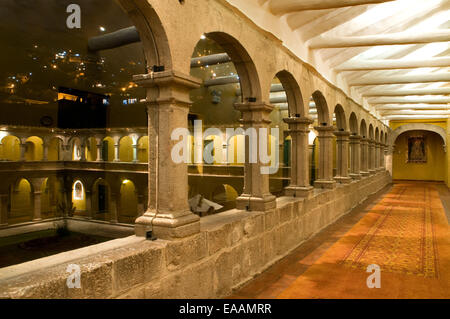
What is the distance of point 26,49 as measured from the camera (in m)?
16.3

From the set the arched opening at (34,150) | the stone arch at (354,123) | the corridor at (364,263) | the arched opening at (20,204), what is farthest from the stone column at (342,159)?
the arched opening at (34,150)

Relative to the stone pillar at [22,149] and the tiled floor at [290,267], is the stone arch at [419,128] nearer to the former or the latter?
the tiled floor at [290,267]

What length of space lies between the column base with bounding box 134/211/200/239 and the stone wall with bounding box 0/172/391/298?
0.07 m

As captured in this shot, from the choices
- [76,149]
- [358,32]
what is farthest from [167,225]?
[76,149]

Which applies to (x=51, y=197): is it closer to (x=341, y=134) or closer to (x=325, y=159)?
(x=341, y=134)

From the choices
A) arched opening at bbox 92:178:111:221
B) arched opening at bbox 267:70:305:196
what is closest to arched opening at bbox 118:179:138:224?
arched opening at bbox 92:178:111:221

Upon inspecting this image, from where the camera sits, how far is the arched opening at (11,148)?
783 inches

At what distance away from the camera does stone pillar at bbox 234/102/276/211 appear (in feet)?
15.4

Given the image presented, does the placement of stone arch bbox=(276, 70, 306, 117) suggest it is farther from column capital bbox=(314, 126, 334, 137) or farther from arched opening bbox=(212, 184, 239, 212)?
arched opening bbox=(212, 184, 239, 212)

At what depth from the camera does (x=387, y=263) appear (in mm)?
4773

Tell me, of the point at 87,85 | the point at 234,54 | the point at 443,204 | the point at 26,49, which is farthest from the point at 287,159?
the point at 234,54

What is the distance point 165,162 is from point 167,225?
0.54 m

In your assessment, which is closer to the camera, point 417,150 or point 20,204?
point 20,204

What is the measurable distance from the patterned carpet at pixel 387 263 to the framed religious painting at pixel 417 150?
657 inches
